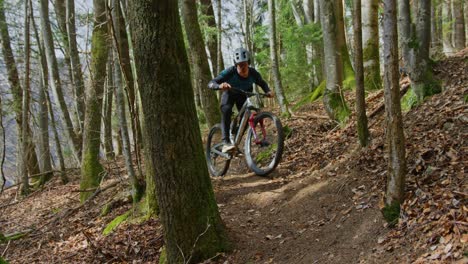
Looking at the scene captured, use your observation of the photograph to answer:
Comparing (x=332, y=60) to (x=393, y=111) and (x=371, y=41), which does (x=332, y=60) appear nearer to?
(x=371, y=41)

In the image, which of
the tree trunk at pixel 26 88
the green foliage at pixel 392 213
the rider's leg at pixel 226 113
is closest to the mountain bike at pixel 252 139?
the rider's leg at pixel 226 113

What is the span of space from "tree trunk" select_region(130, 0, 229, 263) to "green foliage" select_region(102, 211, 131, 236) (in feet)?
7.53

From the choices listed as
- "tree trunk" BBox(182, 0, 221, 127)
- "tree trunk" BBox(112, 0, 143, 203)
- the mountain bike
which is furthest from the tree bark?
"tree trunk" BBox(182, 0, 221, 127)

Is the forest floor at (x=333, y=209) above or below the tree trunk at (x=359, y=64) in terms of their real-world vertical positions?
below

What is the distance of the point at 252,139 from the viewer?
7844 millimetres

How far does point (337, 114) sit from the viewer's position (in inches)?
332

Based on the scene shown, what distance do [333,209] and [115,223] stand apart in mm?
3686

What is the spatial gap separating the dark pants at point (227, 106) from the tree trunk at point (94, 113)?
3.29 metres

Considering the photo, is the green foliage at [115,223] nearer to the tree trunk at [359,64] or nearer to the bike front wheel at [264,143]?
the bike front wheel at [264,143]

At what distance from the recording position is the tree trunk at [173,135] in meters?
4.32

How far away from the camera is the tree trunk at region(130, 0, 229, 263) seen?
4320 millimetres

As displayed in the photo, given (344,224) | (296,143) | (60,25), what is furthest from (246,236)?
(60,25)

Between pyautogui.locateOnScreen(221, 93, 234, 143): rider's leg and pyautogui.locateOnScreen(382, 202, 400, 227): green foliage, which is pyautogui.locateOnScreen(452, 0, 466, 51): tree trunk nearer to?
pyautogui.locateOnScreen(221, 93, 234, 143): rider's leg

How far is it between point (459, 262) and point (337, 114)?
18.6 feet
